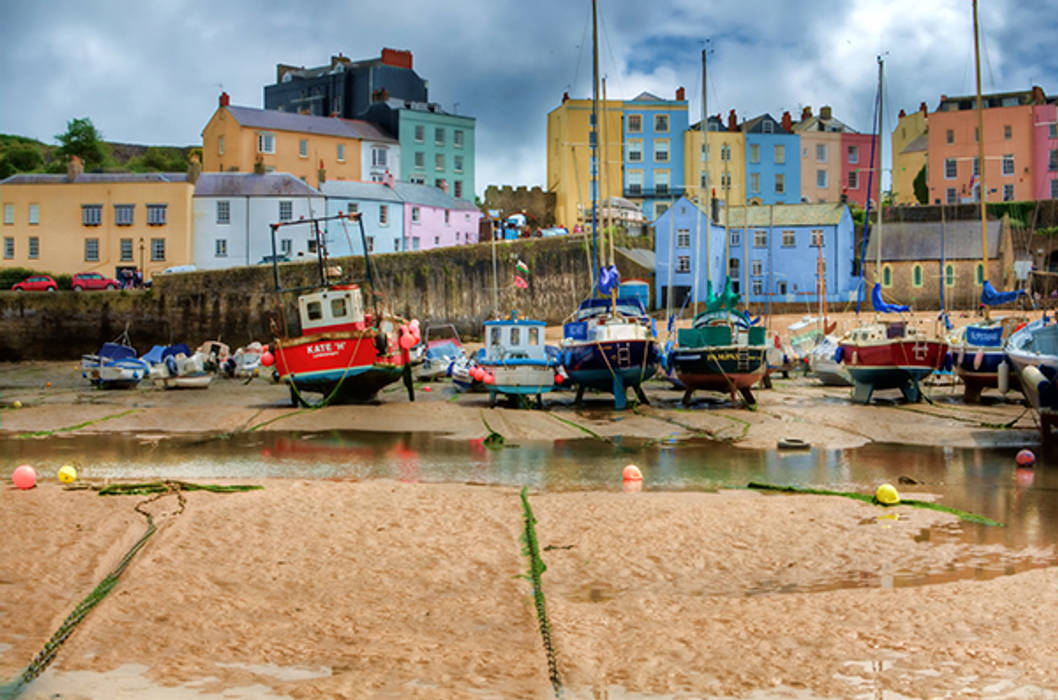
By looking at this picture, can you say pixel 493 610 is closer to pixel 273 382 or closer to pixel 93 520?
pixel 93 520

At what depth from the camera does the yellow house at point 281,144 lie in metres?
54.0

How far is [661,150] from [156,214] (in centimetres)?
3099

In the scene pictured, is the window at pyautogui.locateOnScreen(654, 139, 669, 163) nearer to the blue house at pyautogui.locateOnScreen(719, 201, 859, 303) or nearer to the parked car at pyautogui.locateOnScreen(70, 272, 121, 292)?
the blue house at pyautogui.locateOnScreen(719, 201, 859, 303)

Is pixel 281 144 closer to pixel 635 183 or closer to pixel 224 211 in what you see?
pixel 224 211

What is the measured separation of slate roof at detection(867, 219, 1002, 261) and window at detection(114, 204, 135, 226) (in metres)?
34.9

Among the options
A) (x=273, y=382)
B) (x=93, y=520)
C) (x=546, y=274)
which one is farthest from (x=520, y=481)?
(x=546, y=274)

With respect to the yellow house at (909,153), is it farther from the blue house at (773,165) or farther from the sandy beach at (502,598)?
the sandy beach at (502,598)

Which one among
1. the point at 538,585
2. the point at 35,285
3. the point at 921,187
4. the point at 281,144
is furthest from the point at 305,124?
the point at 538,585

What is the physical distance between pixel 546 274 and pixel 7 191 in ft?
82.4

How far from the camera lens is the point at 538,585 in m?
6.06

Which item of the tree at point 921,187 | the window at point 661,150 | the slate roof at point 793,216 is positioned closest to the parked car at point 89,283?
the slate roof at point 793,216

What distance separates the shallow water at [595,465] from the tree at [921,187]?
4927 cm

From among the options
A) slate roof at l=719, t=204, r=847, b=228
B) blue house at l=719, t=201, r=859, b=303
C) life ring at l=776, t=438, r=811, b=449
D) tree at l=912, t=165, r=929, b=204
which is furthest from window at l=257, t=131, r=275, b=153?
life ring at l=776, t=438, r=811, b=449

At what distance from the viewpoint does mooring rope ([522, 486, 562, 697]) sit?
463 cm
